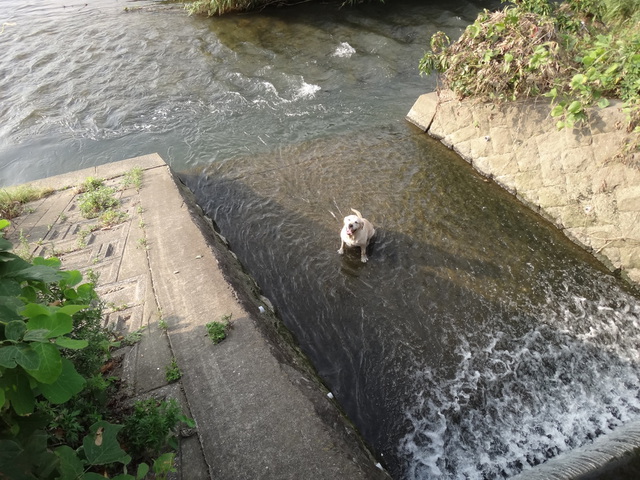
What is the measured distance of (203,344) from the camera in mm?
4238

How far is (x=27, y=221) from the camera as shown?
6.45 metres

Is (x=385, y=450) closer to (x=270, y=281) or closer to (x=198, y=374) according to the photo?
(x=198, y=374)

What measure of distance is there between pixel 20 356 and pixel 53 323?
20cm

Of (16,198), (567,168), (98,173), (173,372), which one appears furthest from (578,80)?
(16,198)

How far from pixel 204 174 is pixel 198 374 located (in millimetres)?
5303

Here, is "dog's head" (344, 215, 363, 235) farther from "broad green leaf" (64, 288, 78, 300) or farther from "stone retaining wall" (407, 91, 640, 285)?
"broad green leaf" (64, 288, 78, 300)

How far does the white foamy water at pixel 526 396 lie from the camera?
13.0ft

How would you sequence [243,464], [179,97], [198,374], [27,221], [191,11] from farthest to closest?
[191,11] < [179,97] < [27,221] < [198,374] < [243,464]

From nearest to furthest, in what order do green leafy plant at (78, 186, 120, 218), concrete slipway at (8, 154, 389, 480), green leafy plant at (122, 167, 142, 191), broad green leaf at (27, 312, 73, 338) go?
broad green leaf at (27, 312, 73, 338)
concrete slipway at (8, 154, 389, 480)
green leafy plant at (78, 186, 120, 218)
green leafy plant at (122, 167, 142, 191)

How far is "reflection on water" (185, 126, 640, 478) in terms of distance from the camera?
418cm

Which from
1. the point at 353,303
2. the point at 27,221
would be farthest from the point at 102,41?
the point at 353,303

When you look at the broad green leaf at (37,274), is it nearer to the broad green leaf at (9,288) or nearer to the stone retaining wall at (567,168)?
the broad green leaf at (9,288)

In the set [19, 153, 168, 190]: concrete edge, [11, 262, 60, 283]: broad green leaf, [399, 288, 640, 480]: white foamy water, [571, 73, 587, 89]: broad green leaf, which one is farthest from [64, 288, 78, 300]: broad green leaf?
[571, 73, 587, 89]: broad green leaf

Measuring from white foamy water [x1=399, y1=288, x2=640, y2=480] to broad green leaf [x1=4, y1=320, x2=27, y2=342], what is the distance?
11.5ft
